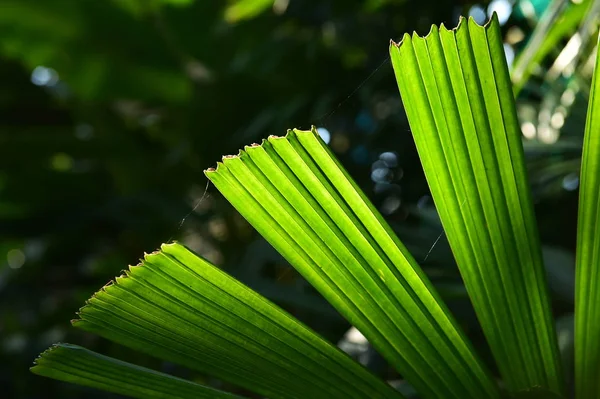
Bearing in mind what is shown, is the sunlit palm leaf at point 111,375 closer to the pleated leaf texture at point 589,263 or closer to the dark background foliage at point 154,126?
the pleated leaf texture at point 589,263

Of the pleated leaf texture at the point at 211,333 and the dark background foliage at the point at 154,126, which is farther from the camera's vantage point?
the dark background foliage at the point at 154,126

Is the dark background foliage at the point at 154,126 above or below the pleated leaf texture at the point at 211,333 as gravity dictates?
above

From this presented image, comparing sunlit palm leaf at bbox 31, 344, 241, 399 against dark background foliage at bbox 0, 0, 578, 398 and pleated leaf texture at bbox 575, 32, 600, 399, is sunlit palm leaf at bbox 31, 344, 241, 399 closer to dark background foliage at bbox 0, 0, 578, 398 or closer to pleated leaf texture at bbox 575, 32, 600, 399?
pleated leaf texture at bbox 575, 32, 600, 399

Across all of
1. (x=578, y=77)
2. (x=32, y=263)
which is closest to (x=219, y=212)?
(x=32, y=263)

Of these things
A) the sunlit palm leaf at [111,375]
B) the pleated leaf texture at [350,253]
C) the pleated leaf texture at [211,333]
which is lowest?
the sunlit palm leaf at [111,375]

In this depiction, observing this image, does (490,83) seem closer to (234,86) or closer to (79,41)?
(234,86)

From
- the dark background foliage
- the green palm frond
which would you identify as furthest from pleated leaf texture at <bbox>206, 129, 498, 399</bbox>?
the dark background foliage

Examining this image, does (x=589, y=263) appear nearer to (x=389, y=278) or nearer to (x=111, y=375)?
(x=389, y=278)

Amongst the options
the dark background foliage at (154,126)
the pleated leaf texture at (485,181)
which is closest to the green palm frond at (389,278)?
the pleated leaf texture at (485,181)

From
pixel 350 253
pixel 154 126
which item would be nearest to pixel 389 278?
pixel 350 253
